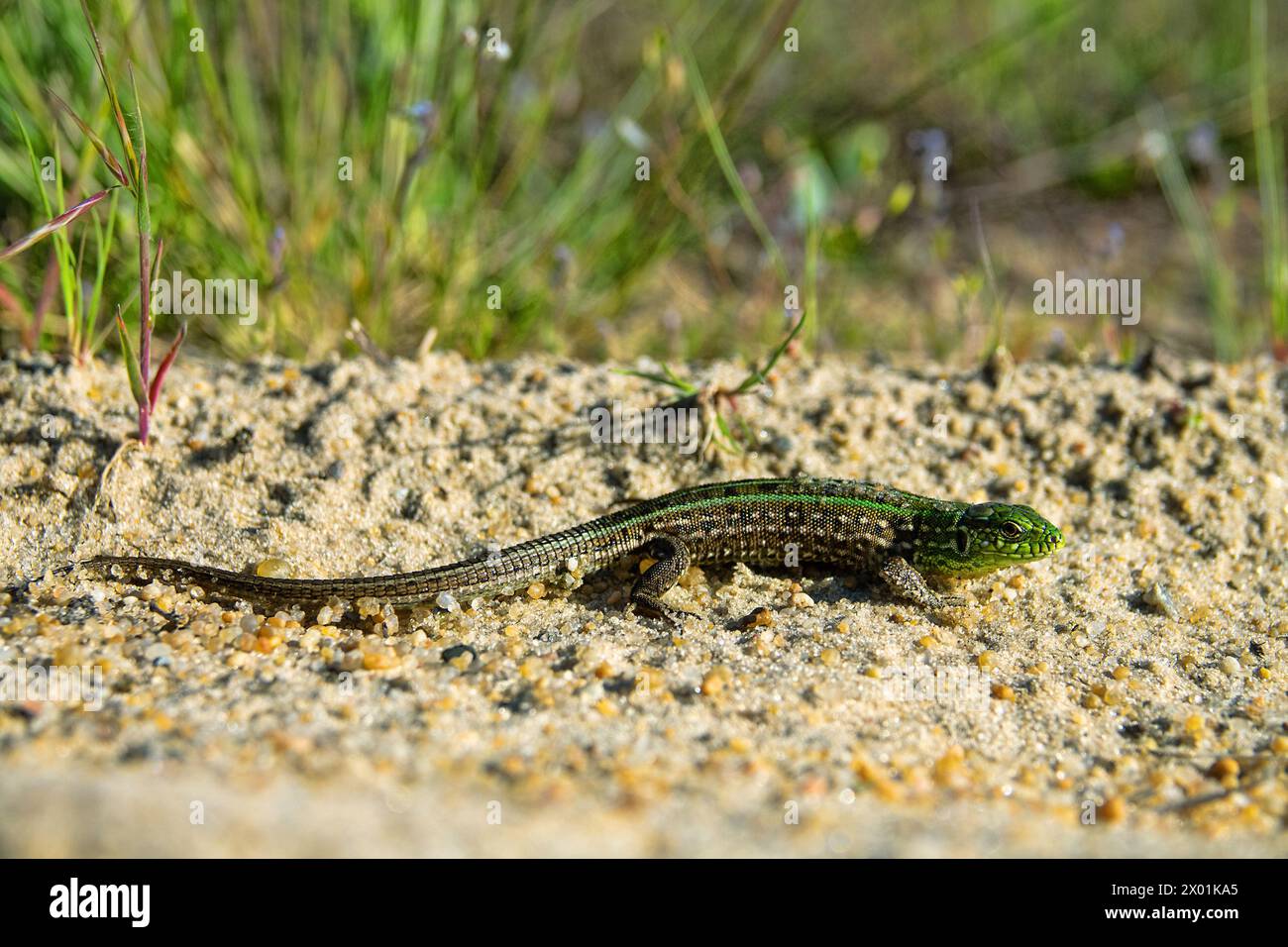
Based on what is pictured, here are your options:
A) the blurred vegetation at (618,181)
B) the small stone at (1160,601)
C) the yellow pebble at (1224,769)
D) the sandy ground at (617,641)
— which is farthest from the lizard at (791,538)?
the blurred vegetation at (618,181)

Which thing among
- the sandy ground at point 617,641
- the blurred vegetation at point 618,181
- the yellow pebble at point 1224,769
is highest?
the blurred vegetation at point 618,181

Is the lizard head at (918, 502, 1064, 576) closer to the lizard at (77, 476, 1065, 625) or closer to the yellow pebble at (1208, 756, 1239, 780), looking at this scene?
the lizard at (77, 476, 1065, 625)

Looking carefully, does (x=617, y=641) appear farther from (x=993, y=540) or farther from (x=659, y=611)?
(x=993, y=540)

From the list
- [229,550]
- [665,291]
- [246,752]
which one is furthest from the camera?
[665,291]

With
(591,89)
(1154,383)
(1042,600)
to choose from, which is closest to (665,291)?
(591,89)

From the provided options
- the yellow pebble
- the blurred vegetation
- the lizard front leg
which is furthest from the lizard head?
the blurred vegetation

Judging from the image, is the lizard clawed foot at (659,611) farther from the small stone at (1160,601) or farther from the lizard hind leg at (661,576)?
the small stone at (1160,601)
